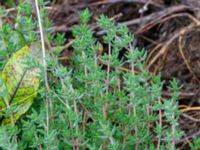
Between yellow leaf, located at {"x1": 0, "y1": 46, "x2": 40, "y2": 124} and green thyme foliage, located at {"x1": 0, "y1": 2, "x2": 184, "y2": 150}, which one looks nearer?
green thyme foliage, located at {"x1": 0, "y1": 2, "x2": 184, "y2": 150}

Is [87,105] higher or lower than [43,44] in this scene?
lower

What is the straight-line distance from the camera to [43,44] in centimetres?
164

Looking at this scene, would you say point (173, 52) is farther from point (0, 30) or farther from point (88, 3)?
Result: point (0, 30)

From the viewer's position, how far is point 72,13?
2766mm

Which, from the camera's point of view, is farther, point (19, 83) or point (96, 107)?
point (19, 83)

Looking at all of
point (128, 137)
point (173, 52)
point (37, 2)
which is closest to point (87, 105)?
point (128, 137)

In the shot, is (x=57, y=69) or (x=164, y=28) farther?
(x=164, y=28)

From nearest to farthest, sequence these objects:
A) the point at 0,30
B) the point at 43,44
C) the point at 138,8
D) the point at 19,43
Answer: the point at 43,44
the point at 0,30
the point at 19,43
the point at 138,8

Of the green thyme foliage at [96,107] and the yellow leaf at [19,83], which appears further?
the yellow leaf at [19,83]

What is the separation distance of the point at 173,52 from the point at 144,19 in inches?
8.2

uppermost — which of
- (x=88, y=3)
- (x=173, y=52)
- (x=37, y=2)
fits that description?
(x=37, y=2)

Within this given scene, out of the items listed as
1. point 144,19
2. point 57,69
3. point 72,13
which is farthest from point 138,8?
point 57,69

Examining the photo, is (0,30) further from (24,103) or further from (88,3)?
(88,3)

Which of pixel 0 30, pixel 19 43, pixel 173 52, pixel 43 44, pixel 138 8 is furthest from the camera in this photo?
pixel 138 8
